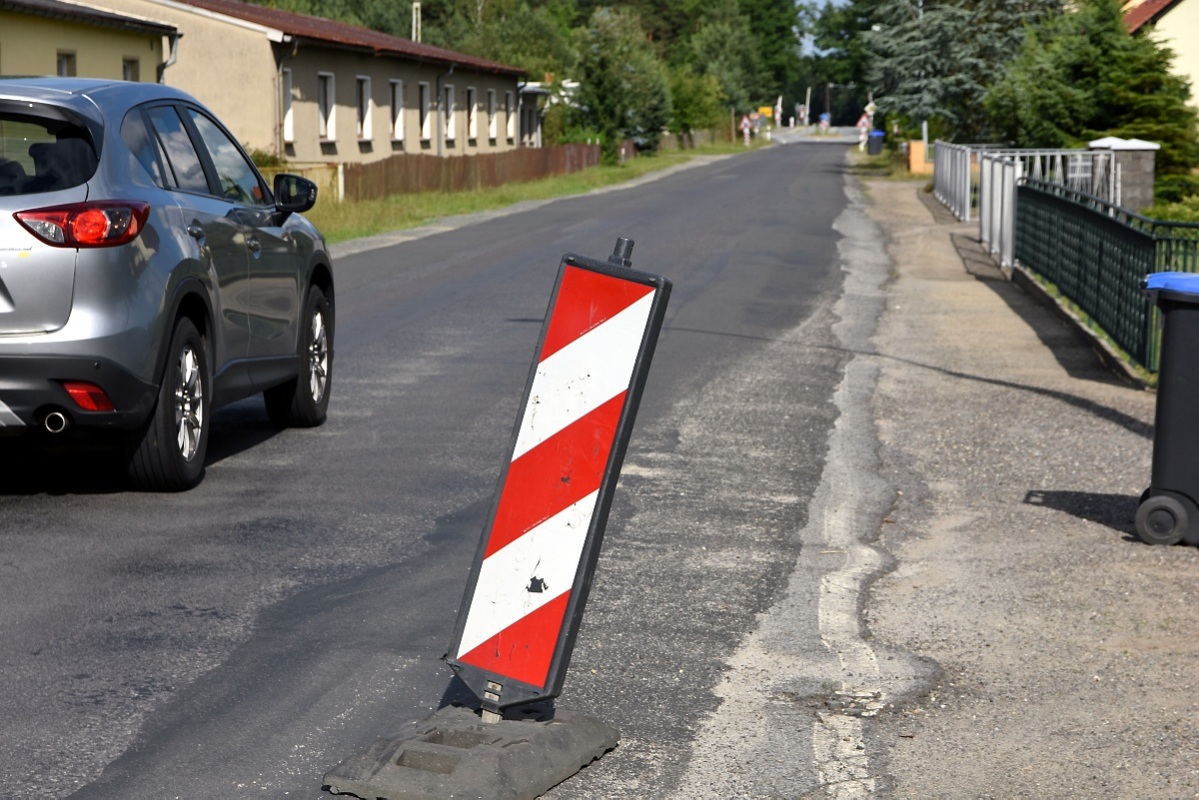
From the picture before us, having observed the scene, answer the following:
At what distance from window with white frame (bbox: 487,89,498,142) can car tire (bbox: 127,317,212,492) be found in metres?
49.7

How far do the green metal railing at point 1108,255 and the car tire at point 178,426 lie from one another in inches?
173

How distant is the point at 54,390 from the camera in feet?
22.2

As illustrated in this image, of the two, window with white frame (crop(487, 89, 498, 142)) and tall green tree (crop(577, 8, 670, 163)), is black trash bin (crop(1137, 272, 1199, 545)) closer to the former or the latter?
window with white frame (crop(487, 89, 498, 142))

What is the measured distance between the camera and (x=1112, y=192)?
27953 millimetres

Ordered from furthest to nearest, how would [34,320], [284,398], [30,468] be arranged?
[284,398] → [30,468] → [34,320]

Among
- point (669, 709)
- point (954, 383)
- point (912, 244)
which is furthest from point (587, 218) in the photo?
point (669, 709)

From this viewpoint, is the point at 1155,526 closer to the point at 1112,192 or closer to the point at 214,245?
the point at 214,245

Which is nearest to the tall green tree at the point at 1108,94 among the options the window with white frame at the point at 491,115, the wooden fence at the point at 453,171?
the wooden fence at the point at 453,171

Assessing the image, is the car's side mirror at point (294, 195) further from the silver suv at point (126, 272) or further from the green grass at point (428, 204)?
the green grass at point (428, 204)

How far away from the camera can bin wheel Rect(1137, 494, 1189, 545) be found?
676cm

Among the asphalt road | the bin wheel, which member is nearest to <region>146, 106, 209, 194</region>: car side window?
the asphalt road

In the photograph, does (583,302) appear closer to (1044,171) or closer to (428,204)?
(1044,171)

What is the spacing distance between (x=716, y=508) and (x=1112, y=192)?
22401mm

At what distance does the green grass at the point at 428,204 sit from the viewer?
2853 centimetres
